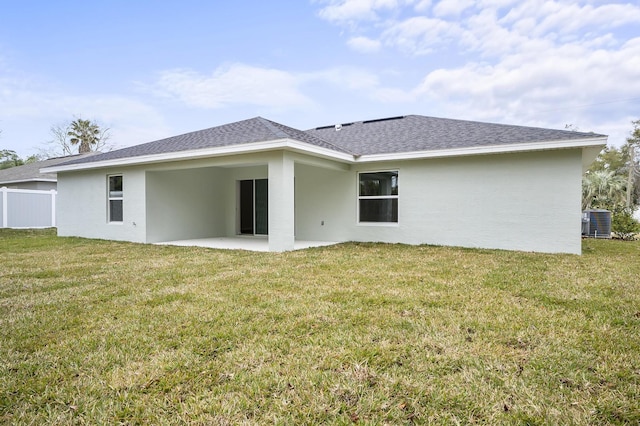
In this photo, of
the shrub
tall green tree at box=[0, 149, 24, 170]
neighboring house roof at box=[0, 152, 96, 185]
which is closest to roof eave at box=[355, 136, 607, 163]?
the shrub

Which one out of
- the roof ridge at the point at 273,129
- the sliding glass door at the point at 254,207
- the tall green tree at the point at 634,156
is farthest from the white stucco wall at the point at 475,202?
the tall green tree at the point at 634,156

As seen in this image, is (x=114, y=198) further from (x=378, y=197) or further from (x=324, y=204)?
(x=378, y=197)

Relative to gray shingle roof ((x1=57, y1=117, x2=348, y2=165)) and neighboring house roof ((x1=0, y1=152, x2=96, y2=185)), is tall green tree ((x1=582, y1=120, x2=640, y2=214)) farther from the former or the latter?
neighboring house roof ((x1=0, y1=152, x2=96, y2=185))

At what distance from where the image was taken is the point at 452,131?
1067 cm

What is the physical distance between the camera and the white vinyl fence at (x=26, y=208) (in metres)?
16.1

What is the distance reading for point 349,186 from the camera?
435 inches

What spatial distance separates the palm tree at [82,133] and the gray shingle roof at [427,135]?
2732 cm

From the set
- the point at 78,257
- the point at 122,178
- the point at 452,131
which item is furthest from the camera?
the point at 122,178

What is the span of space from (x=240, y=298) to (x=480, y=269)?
4299 millimetres

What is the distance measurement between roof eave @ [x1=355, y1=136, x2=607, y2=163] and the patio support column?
2.77 m

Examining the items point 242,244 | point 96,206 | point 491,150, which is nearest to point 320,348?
point 491,150

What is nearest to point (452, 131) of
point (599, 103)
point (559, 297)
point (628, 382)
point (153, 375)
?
point (559, 297)

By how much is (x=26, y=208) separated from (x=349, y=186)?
15.9 m

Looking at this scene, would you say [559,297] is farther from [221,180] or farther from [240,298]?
[221,180]
